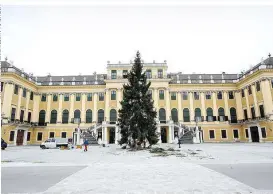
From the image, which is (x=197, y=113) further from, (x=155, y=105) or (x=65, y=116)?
(x=65, y=116)

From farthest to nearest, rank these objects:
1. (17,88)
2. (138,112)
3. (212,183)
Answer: (17,88) < (138,112) < (212,183)

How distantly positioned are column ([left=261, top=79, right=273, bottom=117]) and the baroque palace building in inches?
88.1

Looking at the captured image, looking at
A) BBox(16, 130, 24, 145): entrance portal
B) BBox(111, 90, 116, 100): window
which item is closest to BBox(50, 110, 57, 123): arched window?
BBox(16, 130, 24, 145): entrance portal

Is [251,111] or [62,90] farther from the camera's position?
[62,90]

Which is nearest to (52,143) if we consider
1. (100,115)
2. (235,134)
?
(100,115)

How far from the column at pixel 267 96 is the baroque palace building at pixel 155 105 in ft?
7.34

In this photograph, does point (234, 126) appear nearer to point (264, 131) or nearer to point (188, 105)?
point (264, 131)

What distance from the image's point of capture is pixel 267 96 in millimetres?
33438

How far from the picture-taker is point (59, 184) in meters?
6.09

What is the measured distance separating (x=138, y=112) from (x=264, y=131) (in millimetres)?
23674

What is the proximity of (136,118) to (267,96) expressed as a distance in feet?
80.0

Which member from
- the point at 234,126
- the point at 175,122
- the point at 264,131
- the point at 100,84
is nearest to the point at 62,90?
the point at 100,84

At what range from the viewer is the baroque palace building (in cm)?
3775

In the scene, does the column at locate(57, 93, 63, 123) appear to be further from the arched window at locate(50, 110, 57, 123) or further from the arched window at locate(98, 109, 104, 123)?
the arched window at locate(98, 109, 104, 123)
